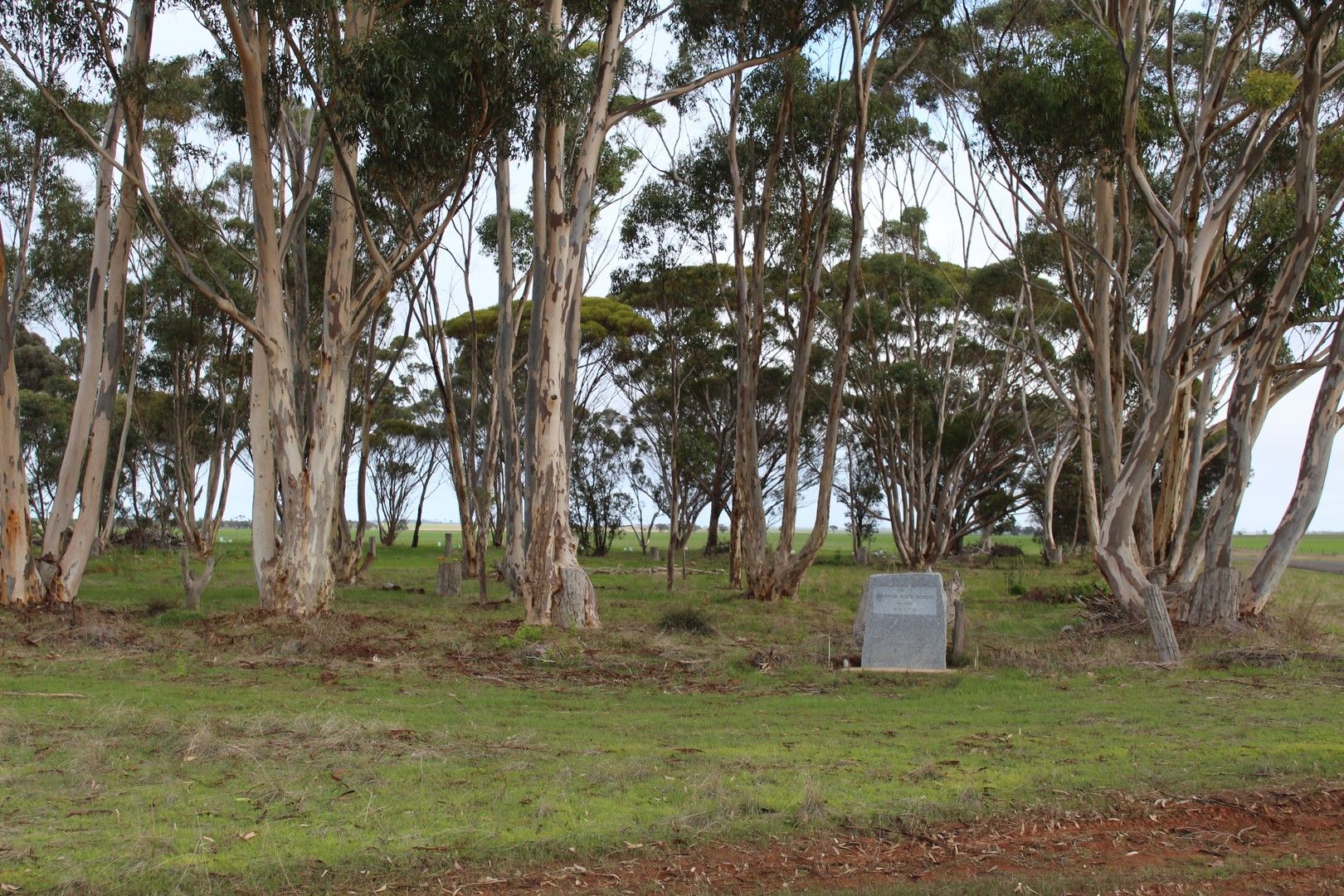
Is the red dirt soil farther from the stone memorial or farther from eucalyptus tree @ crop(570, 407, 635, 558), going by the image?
eucalyptus tree @ crop(570, 407, 635, 558)

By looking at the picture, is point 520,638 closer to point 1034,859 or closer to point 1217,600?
point 1217,600

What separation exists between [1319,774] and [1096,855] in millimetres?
2238

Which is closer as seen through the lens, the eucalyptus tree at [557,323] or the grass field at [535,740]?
the grass field at [535,740]

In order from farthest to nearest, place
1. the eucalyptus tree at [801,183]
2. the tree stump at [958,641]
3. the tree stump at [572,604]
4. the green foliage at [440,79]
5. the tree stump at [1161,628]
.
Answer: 1. the eucalyptus tree at [801,183]
2. the tree stump at [572,604]
3. the green foliage at [440,79]
4. the tree stump at [958,641]
5. the tree stump at [1161,628]

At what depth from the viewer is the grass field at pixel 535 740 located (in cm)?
500

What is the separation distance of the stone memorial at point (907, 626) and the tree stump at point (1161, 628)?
2.11 meters

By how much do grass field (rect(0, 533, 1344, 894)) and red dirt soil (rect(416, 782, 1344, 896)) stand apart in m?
0.15

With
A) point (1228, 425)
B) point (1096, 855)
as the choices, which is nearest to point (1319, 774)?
point (1096, 855)

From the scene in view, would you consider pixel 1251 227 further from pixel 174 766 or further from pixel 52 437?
pixel 52 437

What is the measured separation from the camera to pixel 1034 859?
4.99 metres

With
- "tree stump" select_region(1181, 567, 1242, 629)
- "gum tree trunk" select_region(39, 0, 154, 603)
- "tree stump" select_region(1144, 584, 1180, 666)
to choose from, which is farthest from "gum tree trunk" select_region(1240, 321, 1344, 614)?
"gum tree trunk" select_region(39, 0, 154, 603)

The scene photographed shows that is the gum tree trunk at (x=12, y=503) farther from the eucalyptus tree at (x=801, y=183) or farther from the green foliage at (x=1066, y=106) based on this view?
the green foliage at (x=1066, y=106)

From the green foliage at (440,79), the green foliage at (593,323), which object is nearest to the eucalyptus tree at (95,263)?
the green foliage at (440,79)

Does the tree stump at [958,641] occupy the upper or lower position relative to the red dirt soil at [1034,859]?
upper
